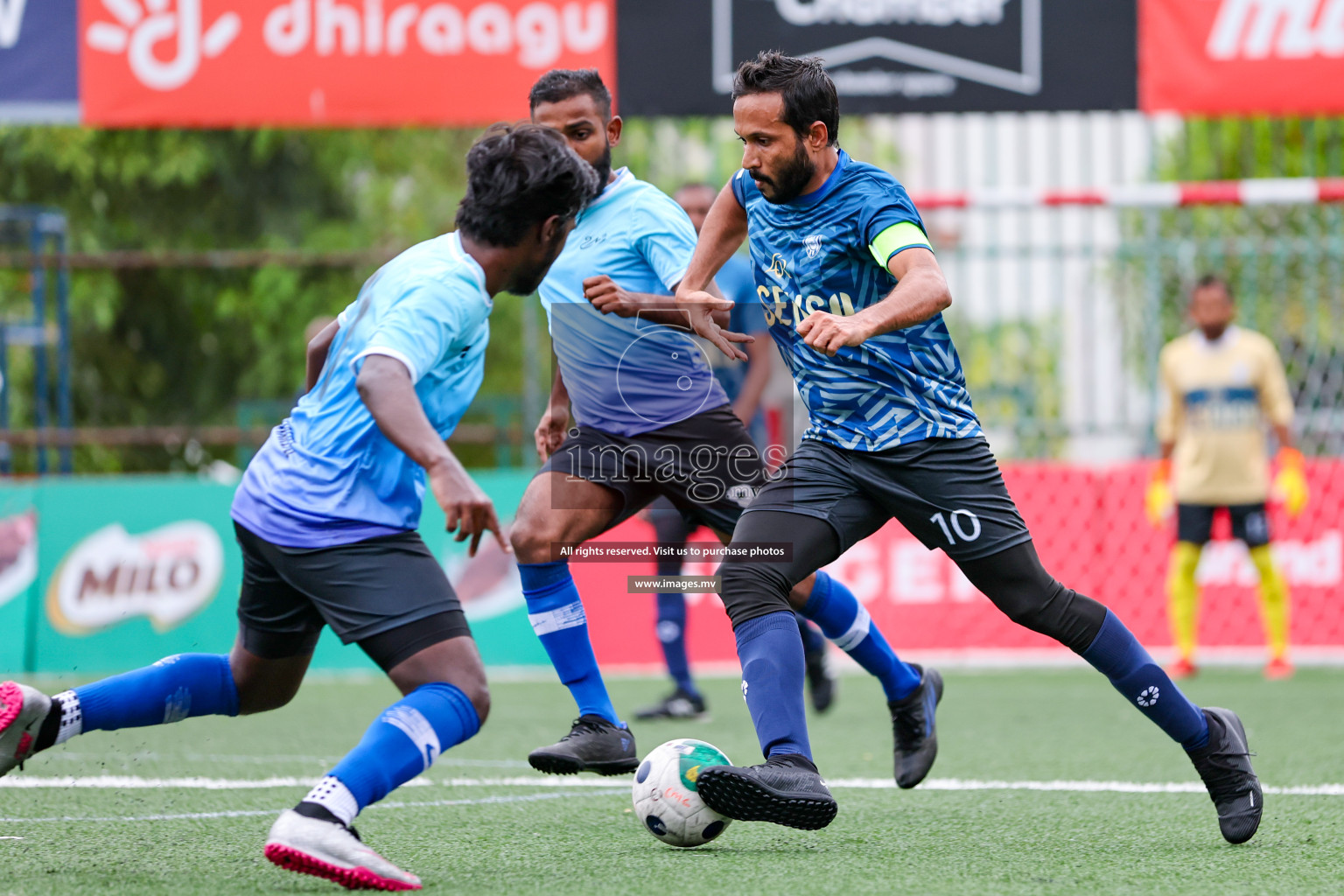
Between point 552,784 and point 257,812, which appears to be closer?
point 257,812

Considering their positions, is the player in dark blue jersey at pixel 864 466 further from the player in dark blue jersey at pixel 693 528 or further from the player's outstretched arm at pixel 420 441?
the player in dark blue jersey at pixel 693 528

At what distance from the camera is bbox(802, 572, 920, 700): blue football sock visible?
4855 mm

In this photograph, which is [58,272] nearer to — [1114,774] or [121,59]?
[121,59]

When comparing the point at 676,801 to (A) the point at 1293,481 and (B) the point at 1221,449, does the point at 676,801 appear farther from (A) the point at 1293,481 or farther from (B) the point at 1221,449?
(A) the point at 1293,481

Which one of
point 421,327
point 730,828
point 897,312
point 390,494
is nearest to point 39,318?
point 730,828

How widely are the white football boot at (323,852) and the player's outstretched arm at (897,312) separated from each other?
1.46m

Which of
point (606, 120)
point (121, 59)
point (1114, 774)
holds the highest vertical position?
point (121, 59)

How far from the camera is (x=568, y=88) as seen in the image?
492 centimetres

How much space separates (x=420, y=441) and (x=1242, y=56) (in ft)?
22.9

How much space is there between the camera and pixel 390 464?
355 cm

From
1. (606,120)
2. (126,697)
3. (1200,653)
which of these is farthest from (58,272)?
(1200,653)

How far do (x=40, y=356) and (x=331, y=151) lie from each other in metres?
6.73

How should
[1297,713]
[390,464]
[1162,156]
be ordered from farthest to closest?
1. [1162,156]
2. [1297,713]
3. [390,464]

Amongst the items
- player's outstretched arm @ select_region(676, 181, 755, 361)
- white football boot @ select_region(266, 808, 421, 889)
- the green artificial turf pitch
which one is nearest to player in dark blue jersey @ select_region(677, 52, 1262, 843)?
player's outstretched arm @ select_region(676, 181, 755, 361)
